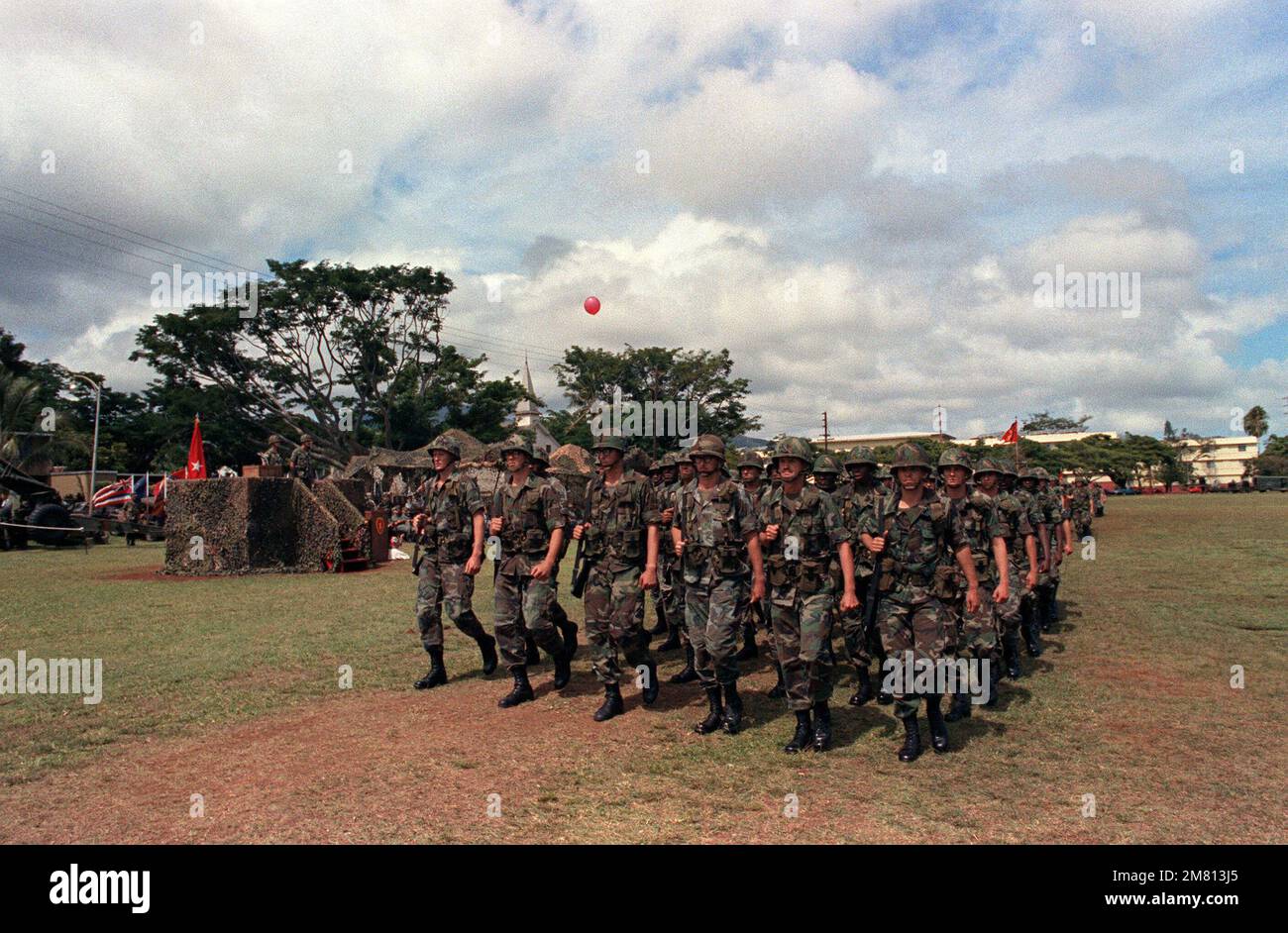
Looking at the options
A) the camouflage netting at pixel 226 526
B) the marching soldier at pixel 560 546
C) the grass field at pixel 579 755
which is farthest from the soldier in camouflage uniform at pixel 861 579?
the camouflage netting at pixel 226 526

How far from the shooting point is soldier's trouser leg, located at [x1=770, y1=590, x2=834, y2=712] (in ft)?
18.8

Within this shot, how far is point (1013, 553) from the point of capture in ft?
29.5

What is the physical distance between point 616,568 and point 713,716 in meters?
1.42

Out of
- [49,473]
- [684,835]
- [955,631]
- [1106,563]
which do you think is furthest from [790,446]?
[49,473]

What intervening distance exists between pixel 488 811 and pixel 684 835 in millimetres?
1114

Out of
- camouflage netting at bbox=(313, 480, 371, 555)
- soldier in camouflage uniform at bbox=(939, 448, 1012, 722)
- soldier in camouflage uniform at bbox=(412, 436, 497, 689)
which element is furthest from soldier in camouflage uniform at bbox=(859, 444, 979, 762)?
camouflage netting at bbox=(313, 480, 371, 555)

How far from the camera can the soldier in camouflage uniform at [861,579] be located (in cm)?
706

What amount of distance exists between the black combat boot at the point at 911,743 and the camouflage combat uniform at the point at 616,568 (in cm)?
220

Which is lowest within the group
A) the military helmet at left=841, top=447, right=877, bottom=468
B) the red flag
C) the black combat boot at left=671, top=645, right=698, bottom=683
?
the black combat boot at left=671, top=645, right=698, bottom=683

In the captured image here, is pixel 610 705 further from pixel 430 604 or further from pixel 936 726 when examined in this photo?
pixel 936 726

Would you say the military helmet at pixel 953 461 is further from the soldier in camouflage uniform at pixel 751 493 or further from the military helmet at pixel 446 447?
the military helmet at pixel 446 447

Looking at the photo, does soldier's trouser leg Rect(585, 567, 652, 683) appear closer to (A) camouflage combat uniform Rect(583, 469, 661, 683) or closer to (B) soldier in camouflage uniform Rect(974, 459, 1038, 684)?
(A) camouflage combat uniform Rect(583, 469, 661, 683)

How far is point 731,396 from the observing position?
47.2m

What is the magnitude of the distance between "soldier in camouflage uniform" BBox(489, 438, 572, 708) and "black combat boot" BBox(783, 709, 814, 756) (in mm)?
2224
